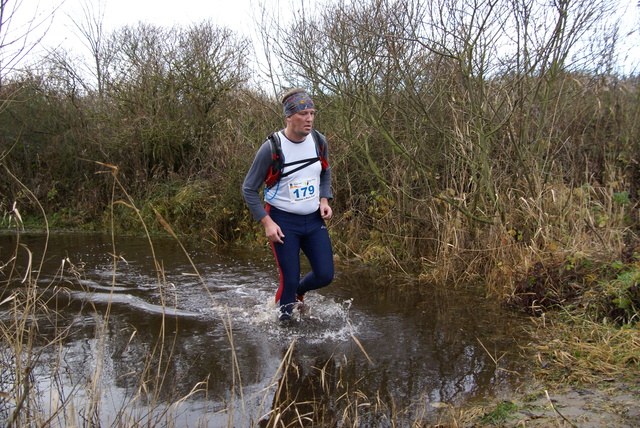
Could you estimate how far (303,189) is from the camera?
4742 mm

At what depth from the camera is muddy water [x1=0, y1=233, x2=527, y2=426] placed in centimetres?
346

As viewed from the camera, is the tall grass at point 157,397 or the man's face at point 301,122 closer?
the tall grass at point 157,397

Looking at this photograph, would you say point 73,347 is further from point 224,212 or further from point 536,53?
point 224,212

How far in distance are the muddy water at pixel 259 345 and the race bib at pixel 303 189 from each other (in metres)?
1.09

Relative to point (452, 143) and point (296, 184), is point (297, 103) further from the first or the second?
point (452, 143)

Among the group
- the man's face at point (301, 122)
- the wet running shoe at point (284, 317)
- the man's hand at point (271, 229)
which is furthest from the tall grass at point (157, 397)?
the man's face at point (301, 122)

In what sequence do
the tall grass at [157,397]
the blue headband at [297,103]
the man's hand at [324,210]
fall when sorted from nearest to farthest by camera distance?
the tall grass at [157,397], the blue headband at [297,103], the man's hand at [324,210]

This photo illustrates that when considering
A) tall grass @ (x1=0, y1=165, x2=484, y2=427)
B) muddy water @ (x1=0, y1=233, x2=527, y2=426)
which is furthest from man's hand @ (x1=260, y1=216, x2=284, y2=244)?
tall grass @ (x1=0, y1=165, x2=484, y2=427)

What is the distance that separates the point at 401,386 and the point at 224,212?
7886 millimetres

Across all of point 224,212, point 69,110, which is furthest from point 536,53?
point 69,110

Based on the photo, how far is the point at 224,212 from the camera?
36.4 ft

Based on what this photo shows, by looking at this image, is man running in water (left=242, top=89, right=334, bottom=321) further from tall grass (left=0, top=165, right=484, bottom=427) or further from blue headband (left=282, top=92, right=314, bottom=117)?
tall grass (left=0, top=165, right=484, bottom=427)

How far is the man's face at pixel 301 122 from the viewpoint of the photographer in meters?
4.51

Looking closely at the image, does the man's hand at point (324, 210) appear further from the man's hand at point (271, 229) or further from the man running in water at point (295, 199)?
the man's hand at point (271, 229)
